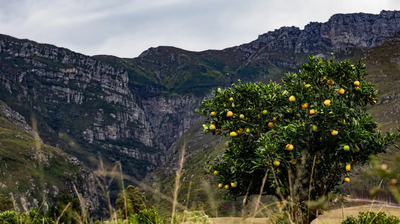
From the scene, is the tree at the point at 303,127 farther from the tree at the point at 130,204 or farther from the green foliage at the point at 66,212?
the green foliage at the point at 66,212

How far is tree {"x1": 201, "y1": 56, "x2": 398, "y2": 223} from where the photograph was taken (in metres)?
10.5

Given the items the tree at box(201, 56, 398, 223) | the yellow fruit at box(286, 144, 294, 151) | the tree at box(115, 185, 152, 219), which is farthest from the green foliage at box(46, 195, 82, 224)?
the yellow fruit at box(286, 144, 294, 151)

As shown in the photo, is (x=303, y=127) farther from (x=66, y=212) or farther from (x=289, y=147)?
(x=66, y=212)

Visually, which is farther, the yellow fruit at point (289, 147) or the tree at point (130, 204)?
the tree at point (130, 204)

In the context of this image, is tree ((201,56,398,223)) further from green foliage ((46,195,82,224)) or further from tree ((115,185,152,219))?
green foliage ((46,195,82,224))

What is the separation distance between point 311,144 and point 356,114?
2.23 m

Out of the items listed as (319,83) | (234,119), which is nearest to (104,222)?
A: (234,119)

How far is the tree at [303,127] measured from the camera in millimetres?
10508

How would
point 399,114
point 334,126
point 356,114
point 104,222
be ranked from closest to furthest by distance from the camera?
point 104,222, point 334,126, point 356,114, point 399,114

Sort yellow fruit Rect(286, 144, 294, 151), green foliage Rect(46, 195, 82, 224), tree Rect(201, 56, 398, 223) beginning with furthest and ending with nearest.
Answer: tree Rect(201, 56, 398, 223), yellow fruit Rect(286, 144, 294, 151), green foliage Rect(46, 195, 82, 224)

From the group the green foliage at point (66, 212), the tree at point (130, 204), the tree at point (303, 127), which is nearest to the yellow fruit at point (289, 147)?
the tree at point (303, 127)

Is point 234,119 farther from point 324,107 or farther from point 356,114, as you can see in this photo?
point 356,114

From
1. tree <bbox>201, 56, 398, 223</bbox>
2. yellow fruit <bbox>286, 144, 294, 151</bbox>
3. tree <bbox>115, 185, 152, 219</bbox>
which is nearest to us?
yellow fruit <bbox>286, 144, 294, 151</bbox>

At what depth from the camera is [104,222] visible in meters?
9.59
